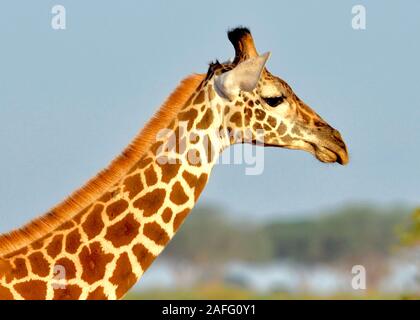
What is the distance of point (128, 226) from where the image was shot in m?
9.80

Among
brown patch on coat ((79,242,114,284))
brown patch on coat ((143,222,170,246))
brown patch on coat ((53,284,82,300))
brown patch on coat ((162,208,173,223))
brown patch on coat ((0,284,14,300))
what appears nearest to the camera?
brown patch on coat ((0,284,14,300))

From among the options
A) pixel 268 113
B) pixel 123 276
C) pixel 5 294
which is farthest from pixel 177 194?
pixel 5 294

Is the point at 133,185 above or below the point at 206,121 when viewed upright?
below

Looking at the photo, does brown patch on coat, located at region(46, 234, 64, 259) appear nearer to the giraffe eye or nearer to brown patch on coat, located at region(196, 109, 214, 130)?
brown patch on coat, located at region(196, 109, 214, 130)

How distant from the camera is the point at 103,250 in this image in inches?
380

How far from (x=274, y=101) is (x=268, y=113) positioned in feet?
0.41

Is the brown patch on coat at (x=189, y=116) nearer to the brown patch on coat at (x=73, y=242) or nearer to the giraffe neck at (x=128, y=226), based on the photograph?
the giraffe neck at (x=128, y=226)

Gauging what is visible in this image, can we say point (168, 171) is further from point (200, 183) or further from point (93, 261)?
point (93, 261)

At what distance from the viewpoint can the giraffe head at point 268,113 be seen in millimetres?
10133

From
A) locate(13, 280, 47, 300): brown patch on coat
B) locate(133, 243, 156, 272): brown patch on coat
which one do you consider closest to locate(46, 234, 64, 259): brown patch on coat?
locate(13, 280, 47, 300): brown patch on coat

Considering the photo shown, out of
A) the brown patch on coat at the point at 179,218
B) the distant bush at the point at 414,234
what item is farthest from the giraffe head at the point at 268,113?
the distant bush at the point at 414,234

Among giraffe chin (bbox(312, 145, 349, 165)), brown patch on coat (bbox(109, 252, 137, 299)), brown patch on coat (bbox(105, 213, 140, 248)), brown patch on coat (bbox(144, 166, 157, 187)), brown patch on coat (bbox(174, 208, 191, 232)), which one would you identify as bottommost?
brown patch on coat (bbox(109, 252, 137, 299))

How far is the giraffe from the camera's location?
9523mm
